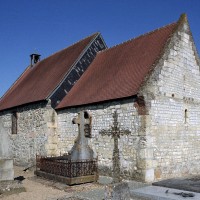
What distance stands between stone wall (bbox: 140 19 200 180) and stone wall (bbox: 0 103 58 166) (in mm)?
6266

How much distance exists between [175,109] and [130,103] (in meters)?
2.31

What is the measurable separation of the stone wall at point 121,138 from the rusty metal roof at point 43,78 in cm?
270

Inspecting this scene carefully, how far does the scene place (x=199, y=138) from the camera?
543 inches

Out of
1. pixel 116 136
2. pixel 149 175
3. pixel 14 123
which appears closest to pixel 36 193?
pixel 116 136

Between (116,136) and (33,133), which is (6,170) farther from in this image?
(33,133)

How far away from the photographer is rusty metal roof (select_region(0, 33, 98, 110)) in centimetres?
1655

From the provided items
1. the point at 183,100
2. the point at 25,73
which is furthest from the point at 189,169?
the point at 25,73

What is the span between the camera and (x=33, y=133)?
54.7 ft

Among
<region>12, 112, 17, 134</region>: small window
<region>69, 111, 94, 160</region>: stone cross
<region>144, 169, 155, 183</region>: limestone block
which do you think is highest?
<region>12, 112, 17, 134</region>: small window

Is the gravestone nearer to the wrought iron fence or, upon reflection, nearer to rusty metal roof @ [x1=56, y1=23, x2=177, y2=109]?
the wrought iron fence

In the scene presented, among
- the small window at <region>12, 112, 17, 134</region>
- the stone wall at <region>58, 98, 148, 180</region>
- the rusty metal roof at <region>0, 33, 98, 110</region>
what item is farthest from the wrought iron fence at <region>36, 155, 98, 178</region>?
the small window at <region>12, 112, 17, 134</region>

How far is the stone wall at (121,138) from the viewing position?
11180 millimetres

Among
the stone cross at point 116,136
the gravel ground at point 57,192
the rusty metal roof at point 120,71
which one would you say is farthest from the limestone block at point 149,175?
the rusty metal roof at point 120,71

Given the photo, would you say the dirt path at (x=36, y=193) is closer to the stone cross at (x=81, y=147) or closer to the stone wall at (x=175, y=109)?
the stone cross at (x=81, y=147)
